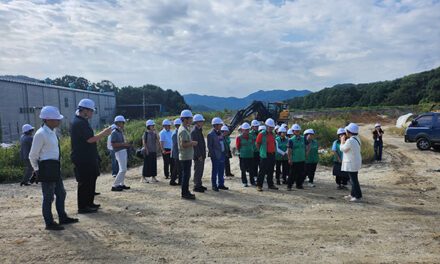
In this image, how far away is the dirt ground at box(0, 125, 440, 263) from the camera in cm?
357

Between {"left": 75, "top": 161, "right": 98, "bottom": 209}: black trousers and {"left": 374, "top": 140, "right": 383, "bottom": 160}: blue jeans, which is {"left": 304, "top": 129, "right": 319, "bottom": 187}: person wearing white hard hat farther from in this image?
{"left": 75, "top": 161, "right": 98, "bottom": 209}: black trousers

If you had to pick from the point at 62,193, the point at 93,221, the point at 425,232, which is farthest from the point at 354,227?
the point at 62,193

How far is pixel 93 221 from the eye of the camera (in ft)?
15.4

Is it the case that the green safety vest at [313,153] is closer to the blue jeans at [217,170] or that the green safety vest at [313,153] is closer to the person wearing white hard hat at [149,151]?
the blue jeans at [217,170]

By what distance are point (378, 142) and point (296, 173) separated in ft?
Answer: 18.5

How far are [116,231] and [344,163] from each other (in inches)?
184

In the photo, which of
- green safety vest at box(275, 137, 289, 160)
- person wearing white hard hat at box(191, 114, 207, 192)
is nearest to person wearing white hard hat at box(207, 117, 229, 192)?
Result: person wearing white hard hat at box(191, 114, 207, 192)

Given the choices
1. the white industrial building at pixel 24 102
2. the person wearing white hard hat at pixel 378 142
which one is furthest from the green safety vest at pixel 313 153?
the white industrial building at pixel 24 102

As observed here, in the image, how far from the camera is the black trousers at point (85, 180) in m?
4.80

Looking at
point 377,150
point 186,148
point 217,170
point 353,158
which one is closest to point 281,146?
point 217,170

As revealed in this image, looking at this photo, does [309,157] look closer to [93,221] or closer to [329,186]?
[329,186]

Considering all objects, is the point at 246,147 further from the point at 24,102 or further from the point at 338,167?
the point at 24,102

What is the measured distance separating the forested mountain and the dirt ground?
5659cm

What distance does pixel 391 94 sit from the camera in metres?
59.9
